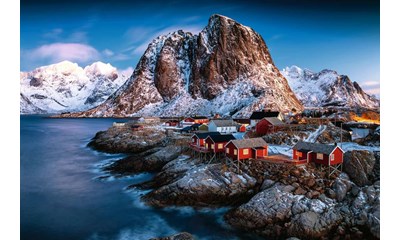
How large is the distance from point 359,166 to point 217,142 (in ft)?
30.8

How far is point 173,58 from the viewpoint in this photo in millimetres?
124438

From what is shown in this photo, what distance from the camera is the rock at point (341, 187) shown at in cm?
1363

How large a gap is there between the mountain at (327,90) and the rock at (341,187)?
117215 mm

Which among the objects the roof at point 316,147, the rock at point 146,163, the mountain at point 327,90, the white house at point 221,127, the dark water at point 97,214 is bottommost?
the dark water at point 97,214

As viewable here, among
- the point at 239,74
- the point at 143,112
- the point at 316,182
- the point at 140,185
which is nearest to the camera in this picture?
the point at 316,182

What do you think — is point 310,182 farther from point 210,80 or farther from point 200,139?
point 210,80

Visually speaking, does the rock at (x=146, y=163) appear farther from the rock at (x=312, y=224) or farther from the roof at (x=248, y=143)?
the rock at (x=312, y=224)

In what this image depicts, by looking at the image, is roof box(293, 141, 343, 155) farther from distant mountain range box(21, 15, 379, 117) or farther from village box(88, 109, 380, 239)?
distant mountain range box(21, 15, 379, 117)

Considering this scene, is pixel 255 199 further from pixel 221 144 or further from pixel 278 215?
pixel 221 144

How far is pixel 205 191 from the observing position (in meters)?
15.6

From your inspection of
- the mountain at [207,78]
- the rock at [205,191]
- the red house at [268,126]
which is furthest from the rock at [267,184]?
the mountain at [207,78]

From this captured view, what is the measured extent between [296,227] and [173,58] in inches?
4658
